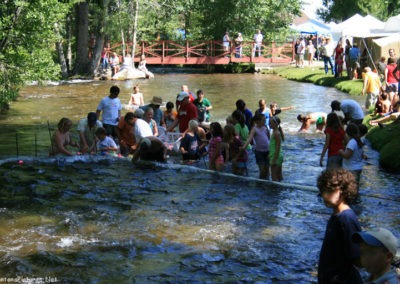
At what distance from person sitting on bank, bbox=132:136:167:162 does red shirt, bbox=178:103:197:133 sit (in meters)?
2.36

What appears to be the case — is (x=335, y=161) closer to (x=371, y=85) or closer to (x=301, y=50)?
(x=371, y=85)

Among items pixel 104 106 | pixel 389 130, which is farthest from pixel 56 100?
pixel 389 130

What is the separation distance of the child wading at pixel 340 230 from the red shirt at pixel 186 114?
10849 mm

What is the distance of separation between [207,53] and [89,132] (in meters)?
33.7

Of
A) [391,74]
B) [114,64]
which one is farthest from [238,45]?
[391,74]

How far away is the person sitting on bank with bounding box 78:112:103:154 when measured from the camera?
14.4 m

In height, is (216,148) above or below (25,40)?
below

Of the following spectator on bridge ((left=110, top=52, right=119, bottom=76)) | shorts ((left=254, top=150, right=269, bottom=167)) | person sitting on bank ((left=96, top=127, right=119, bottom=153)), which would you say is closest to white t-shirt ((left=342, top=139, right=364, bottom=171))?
shorts ((left=254, top=150, right=269, bottom=167))

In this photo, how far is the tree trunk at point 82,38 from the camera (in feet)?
132

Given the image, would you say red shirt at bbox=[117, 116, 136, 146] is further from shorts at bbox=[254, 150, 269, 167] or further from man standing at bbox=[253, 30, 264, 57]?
man standing at bbox=[253, 30, 264, 57]

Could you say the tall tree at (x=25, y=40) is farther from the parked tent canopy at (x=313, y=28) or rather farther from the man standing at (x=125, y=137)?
the parked tent canopy at (x=313, y=28)

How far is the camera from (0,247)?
8.98 meters

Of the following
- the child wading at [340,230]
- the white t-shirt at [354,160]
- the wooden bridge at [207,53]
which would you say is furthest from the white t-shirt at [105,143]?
the wooden bridge at [207,53]

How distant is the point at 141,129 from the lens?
14.4m
